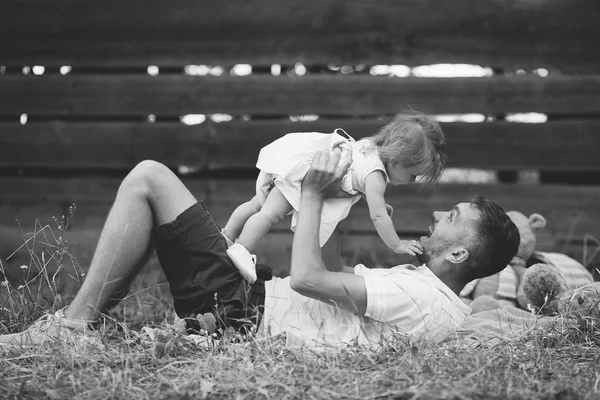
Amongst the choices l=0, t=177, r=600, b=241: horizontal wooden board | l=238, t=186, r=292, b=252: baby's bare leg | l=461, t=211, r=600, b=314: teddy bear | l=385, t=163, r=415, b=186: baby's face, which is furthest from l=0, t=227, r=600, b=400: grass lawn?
l=0, t=177, r=600, b=241: horizontal wooden board

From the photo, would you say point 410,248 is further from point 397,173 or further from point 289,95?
point 289,95

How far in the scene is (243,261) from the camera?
272 centimetres

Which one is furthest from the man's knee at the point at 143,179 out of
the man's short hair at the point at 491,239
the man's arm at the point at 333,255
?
the man's short hair at the point at 491,239

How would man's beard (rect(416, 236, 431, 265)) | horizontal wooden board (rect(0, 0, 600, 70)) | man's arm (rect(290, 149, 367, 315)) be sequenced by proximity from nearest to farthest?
man's arm (rect(290, 149, 367, 315)) < man's beard (rect(416, 236, 431, 265)) < horizontal wooden board (rect(0, 0, 600, 70))

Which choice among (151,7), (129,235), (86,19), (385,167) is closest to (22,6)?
(86,19)

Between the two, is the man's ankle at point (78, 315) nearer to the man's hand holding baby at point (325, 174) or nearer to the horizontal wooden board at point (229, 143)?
the man's hand holding baby at point (325, 174)

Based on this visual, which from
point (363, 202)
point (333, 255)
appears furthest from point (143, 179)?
point (363, 202)

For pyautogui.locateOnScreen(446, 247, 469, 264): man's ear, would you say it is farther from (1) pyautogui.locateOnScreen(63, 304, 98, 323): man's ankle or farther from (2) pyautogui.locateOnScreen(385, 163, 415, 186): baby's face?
(1) pyautogui.locateOnScreen(63, 304, 98, 323): man's ankle

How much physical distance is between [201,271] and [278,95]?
2.33 metres

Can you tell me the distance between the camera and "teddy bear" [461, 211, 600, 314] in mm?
3029

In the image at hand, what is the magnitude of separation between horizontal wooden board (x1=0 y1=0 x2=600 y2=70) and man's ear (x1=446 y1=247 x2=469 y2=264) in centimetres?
231

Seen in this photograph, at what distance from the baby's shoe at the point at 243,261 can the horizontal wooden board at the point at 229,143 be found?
2.14m

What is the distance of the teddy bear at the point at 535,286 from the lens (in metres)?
3.03

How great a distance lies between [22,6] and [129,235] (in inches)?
121
